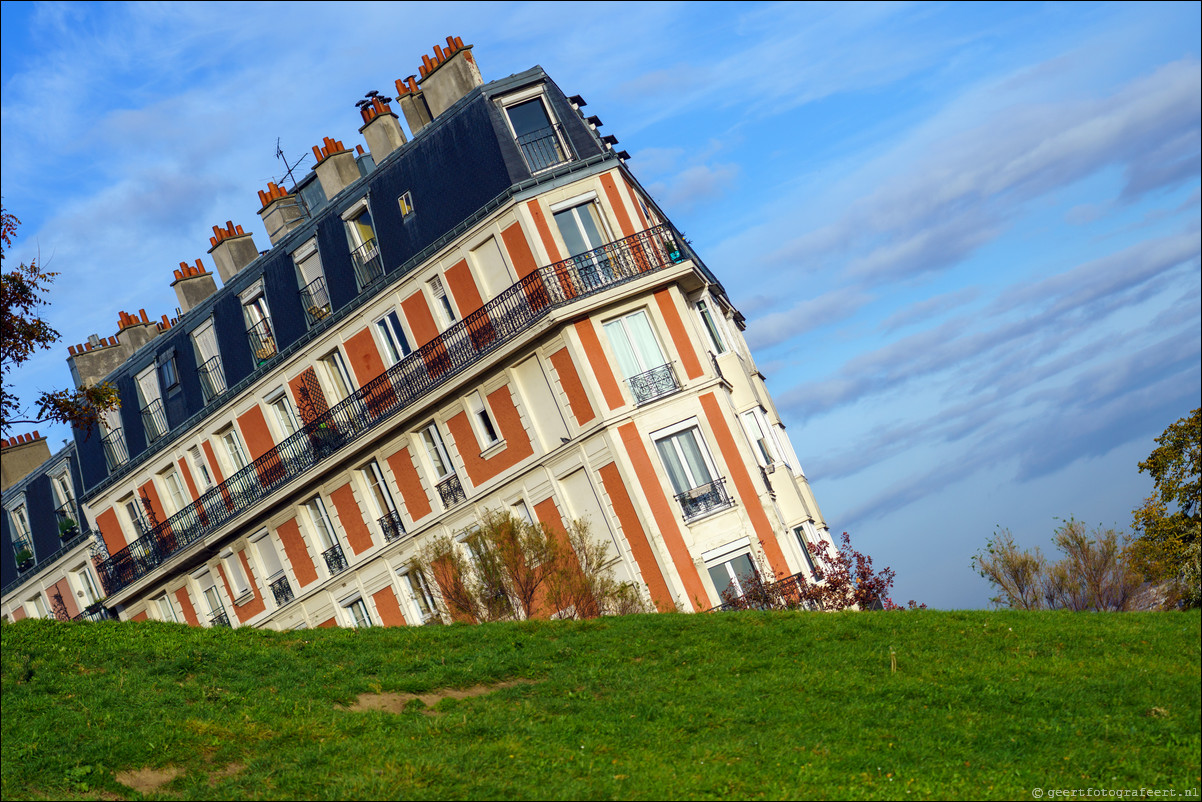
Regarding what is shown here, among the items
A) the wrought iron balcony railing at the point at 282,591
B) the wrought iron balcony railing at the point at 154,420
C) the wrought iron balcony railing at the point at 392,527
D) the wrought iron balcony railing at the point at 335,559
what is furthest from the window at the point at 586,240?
the wrought iron balcony railing at the point at 154,420

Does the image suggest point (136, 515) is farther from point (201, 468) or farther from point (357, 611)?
point (357, 611)

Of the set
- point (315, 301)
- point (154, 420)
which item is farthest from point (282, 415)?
point (154, 420)

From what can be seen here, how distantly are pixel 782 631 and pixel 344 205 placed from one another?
21607 mm

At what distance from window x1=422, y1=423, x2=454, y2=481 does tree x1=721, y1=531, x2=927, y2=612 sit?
9155 mm

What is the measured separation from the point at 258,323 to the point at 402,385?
729cm

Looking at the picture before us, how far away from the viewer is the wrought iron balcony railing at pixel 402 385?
2875cm

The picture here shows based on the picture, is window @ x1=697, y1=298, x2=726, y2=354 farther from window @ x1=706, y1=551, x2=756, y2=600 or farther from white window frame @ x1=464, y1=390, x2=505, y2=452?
window @ x1=706, y1=551, x2=756, y2=600

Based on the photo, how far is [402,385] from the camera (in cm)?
3173

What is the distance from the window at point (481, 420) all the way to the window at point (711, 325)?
23.2 feet

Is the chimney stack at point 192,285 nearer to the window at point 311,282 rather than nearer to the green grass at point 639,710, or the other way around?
the window at point 311,282

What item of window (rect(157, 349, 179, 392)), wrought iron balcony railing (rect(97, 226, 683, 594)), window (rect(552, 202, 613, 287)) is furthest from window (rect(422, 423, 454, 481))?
window (rect(157, 349, 179, 392))

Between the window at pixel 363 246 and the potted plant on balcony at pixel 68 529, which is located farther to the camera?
the potted plant on balcony at pixel 68 529

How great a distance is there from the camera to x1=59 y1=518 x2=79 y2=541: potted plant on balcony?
152 ft

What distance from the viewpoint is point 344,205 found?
1326 inches
